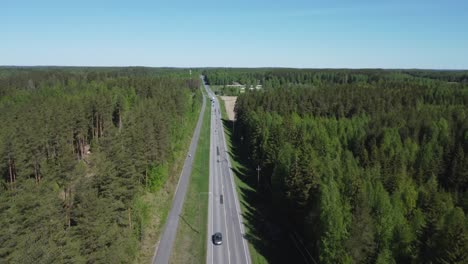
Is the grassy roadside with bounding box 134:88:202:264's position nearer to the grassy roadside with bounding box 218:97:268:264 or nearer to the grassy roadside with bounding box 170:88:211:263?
the grassy roadside with bounding box 170:88:211:263

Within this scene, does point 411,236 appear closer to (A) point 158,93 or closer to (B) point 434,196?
(B) point 434,196

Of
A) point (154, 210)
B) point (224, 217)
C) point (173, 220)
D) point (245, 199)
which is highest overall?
point (154, 210)

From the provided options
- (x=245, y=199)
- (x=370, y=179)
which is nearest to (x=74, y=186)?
(x=245, y=199)

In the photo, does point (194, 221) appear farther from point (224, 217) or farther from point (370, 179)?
point (370, 179)

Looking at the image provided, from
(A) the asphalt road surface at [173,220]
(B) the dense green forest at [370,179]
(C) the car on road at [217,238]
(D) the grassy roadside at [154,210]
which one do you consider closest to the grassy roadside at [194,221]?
(A) the asphalt road surface at [173,220]

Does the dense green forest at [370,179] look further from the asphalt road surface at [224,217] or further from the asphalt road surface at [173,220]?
the asphalt road surface at [173,220]

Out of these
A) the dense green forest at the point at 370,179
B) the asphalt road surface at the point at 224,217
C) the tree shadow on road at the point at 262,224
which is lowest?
the tree shadow on road at the point at 262,224

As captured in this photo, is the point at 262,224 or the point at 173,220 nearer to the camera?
the point at 173,220
